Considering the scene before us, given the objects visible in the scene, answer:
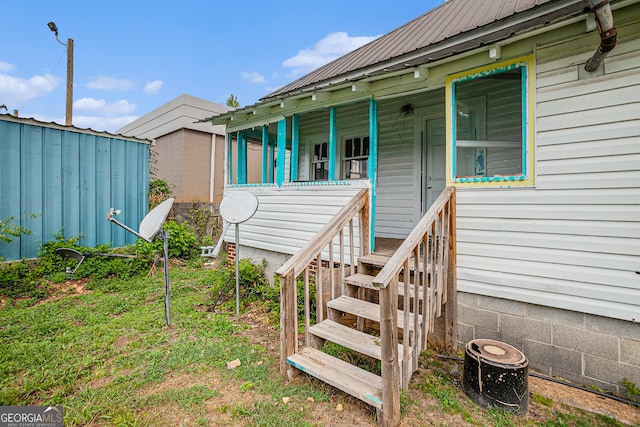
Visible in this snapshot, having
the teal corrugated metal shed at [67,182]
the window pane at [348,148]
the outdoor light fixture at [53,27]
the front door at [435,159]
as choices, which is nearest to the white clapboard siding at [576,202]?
the front door at [435,159]

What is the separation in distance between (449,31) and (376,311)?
4473 millimetres

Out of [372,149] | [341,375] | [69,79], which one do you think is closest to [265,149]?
[372,149]

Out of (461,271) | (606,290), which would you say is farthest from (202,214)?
(606,290)

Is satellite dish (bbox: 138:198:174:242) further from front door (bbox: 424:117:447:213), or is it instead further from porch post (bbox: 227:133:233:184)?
front door (bbox: 424:117:447:213)

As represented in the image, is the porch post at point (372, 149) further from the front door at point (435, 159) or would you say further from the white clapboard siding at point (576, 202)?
the front door at point (435, 159)

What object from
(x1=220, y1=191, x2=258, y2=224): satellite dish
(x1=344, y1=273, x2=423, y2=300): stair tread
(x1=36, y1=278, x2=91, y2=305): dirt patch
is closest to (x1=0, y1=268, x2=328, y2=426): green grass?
(x1=36, y1=278, x2=91, y2=305): dirt patch

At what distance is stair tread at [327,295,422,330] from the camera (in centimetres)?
283

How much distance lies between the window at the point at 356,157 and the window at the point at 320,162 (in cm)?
52

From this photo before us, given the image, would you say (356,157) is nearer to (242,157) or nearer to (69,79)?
(242,157)

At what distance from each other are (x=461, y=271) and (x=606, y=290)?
116cm

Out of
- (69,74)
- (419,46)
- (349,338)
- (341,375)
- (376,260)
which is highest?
(69,74)

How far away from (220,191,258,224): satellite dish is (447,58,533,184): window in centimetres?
267

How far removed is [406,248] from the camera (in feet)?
7.91

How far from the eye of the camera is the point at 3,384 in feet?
8.70
